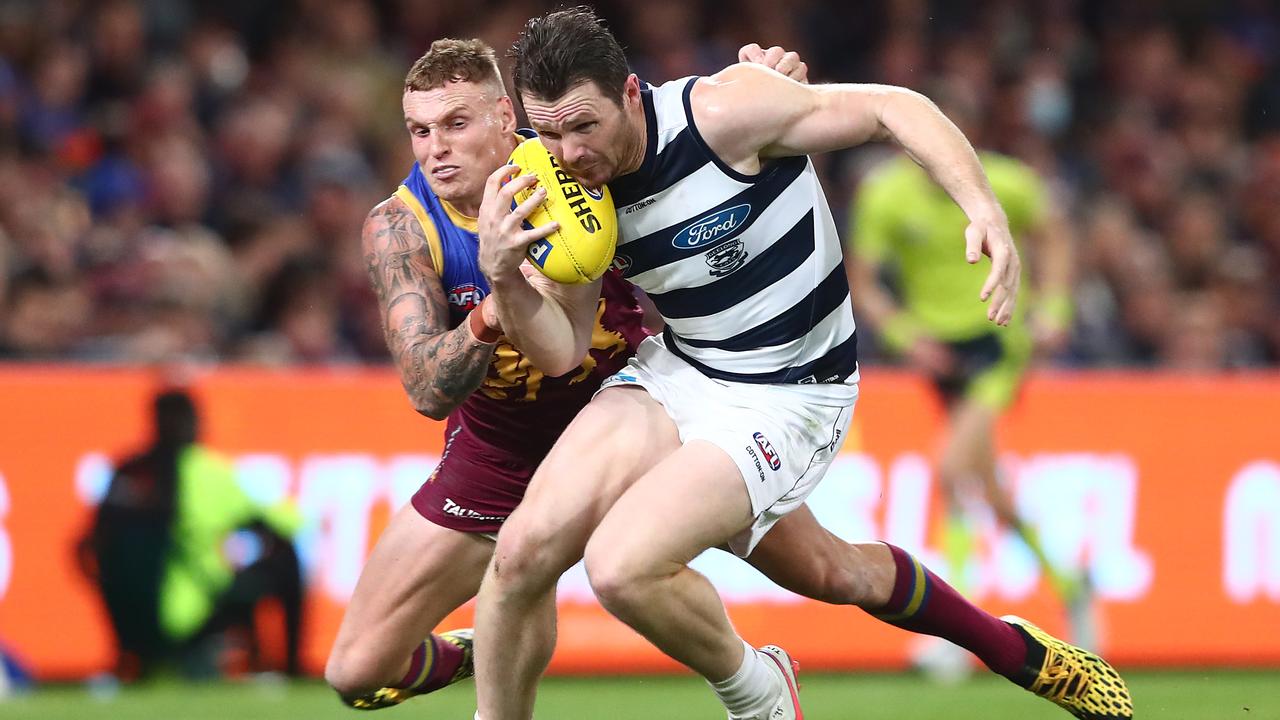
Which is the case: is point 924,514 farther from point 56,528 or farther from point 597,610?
point 56,528

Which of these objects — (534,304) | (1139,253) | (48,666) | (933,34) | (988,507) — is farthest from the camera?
(933,34)

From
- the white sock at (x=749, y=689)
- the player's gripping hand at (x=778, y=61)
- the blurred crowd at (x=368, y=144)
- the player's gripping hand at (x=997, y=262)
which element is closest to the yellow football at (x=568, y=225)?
the player's gripping hand at (x=778, y=61)

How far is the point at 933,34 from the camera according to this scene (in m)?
13.3

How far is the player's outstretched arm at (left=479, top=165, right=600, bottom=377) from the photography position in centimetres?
430

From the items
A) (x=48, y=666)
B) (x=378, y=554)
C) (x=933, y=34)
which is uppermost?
(x=933, y=34)

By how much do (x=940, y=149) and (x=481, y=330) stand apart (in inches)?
51.9

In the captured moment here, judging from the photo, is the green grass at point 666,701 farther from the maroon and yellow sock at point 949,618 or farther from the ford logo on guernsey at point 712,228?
the ford logo on guernsey at point 712,228

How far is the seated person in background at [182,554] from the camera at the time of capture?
26.1 feet

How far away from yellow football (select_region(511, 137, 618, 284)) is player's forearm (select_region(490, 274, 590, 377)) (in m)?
0.10

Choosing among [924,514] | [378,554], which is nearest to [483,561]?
[378,554]

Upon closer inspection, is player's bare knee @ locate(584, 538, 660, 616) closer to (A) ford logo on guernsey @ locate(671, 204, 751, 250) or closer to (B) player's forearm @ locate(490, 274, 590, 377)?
(B) player's forearm @ locate(490, 274, 590, 377)

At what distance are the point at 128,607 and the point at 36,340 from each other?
1.54m

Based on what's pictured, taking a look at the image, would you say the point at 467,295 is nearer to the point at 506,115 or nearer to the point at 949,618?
the point at 506,115

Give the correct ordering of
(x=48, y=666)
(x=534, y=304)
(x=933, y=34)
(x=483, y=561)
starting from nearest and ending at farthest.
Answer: (x=534, y=304) → (x=483, y=561) → (x=48, y=666) → (x=933, y=34)
